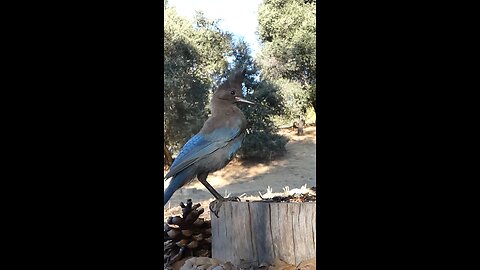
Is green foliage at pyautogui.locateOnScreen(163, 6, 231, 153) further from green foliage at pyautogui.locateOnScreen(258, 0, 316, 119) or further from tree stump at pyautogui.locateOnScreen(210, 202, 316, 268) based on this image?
tree stump at pyautogui.locateOnScreen(210, 202, 316, 268)

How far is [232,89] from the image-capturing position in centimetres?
119

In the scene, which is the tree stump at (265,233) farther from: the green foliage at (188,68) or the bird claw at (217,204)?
the green foliage at (188,68)

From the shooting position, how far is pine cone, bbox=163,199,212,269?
119cm

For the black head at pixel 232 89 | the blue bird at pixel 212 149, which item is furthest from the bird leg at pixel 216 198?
the black head at pixel 232 89

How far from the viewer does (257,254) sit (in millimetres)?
1145

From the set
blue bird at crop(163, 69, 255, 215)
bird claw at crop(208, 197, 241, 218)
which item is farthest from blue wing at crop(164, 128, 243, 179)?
bird claw at crop(208, 197, 241, 218)

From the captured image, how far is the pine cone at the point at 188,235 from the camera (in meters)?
1.19

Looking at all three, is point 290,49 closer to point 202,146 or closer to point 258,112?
point 258,112

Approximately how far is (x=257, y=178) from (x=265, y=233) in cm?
13

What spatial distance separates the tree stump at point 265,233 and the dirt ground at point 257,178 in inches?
1.7

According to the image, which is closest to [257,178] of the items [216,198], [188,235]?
[216,198]

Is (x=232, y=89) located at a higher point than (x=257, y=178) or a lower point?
higher

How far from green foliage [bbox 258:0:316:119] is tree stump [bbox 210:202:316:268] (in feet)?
0.73
